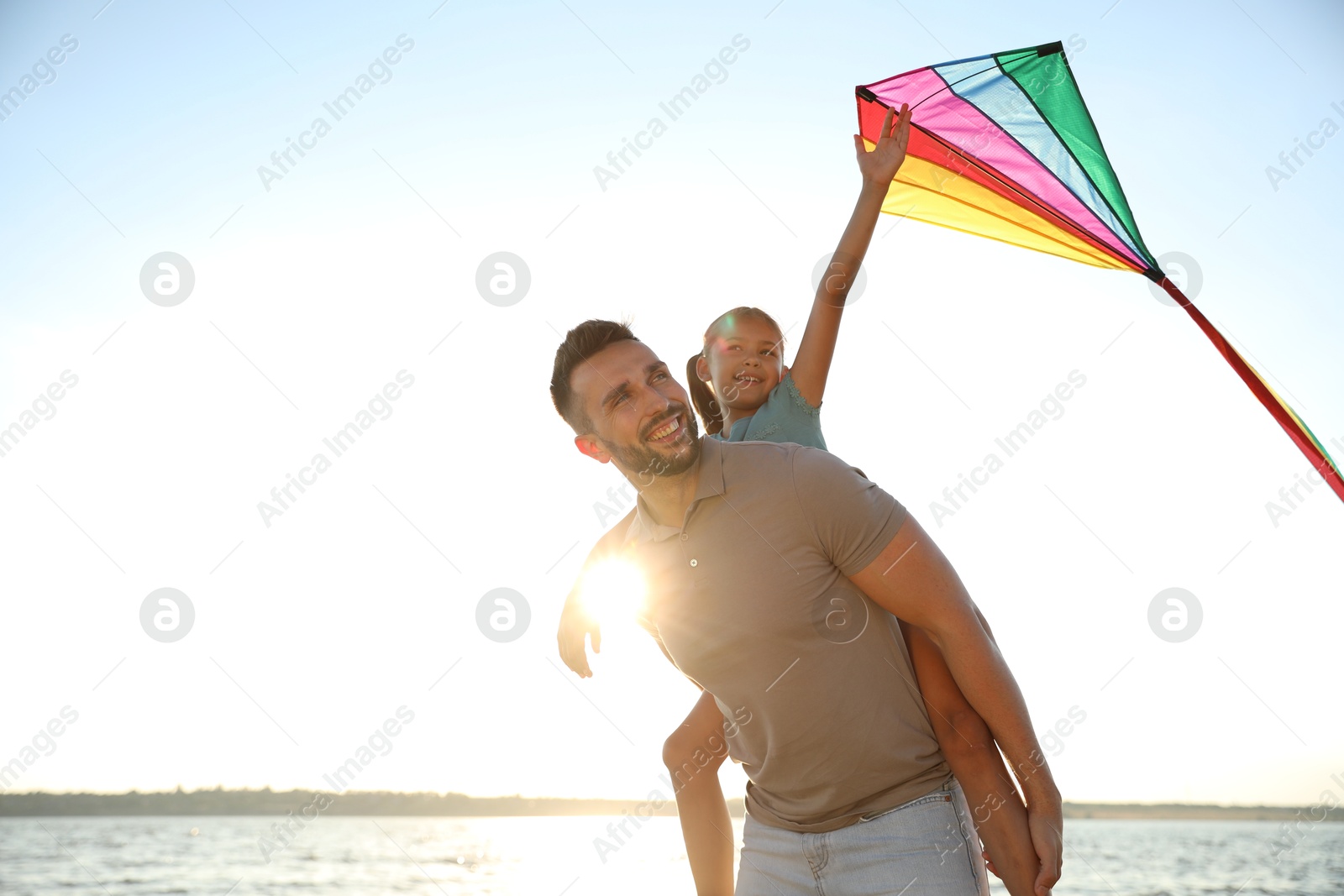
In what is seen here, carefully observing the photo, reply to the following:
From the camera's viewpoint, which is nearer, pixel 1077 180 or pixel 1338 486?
pixel 1338 486

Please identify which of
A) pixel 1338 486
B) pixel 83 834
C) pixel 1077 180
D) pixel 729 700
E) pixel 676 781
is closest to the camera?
pixel 729 700

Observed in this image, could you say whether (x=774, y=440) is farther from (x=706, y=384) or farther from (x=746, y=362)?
(x=706, y=384)

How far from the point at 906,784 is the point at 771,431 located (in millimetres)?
1449

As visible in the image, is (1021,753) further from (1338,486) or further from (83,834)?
(83,834)

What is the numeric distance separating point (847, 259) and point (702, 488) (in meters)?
1.10

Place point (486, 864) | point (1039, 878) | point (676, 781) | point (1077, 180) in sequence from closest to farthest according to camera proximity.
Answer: point (1039, 878) → point (676, 781) → point (1077, 180) → point (486, 864)

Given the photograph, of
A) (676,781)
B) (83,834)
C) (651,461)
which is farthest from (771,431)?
(83,834)

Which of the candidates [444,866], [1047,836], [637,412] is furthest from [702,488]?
[444,866]

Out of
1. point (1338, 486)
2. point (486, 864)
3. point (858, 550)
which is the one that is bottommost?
point (486, 864)

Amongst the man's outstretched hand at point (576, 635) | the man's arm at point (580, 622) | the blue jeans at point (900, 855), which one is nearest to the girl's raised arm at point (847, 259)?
the man's arm at point (580, 622)

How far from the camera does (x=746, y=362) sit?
411 cm

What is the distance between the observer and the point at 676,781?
352cm

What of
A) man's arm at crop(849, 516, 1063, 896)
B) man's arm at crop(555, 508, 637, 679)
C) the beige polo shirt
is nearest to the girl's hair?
man's arm at crop(555, 508, 637, 679)

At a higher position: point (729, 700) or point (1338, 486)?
point (1338, 486)
